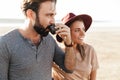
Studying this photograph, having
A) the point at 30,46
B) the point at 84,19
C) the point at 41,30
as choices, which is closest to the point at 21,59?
the point at 30,46

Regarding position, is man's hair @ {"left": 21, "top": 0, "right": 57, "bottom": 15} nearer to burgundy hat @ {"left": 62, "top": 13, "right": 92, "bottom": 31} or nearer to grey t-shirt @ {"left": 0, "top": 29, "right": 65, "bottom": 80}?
grey t-shirt @ {"left": 0, "top": 29, "right": 65, "bottom": 80}

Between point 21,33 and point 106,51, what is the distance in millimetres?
9279

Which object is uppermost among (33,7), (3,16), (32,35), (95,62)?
(33,7)

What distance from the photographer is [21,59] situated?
3412 mm

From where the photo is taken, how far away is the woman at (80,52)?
409cm

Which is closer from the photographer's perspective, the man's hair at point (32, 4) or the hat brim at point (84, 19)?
the man's hair at point (32, 4)

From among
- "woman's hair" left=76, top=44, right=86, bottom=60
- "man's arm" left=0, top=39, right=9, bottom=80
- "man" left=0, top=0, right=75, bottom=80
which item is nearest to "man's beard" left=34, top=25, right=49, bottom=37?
"man" left=0, top=0, right=75, bottom=80

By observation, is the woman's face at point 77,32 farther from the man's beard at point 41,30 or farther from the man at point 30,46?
the man's beard at point 41,30

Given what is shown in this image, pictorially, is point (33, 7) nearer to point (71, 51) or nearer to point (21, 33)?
point (21, 33)

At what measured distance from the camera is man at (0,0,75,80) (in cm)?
339

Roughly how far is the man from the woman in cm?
45

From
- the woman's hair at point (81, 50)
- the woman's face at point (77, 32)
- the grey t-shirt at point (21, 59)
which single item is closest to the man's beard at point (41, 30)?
the grey t-shirt at point (21, 59)

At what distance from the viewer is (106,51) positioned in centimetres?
1259

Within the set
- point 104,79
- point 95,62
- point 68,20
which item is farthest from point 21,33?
point 104,79
